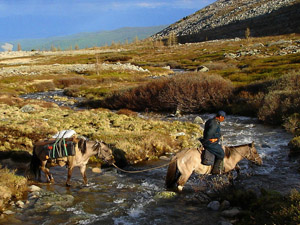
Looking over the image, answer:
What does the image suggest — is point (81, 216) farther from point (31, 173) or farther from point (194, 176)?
point (194, 176)

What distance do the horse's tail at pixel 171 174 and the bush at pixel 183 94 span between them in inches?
628

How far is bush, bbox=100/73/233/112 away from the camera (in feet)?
80.4

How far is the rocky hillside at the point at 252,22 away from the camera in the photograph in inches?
4985

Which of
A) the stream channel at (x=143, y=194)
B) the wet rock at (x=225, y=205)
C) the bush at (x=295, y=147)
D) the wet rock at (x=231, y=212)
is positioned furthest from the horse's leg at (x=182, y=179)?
the bush at (x=295, y=147)

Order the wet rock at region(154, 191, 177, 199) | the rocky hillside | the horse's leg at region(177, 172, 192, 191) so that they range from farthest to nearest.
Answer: the rocky hillside
the wet rock at region(154, 191, 177, 199)
the horse's leg at region(177, 172, 192, 191)

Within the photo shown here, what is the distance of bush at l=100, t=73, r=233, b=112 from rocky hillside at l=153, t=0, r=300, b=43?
10575 centimetres

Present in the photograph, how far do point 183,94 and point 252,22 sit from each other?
452 ft

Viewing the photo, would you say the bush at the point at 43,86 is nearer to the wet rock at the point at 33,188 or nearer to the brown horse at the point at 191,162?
the wet rock at the point at 33,188

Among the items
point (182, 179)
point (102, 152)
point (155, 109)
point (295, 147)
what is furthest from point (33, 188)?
point (155, 109)

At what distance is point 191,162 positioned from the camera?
846 cm

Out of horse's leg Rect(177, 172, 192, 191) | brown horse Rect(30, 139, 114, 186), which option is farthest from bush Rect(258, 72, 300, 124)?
brown horse Rect(30, 139, 114, 186)

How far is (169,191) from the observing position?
902cm

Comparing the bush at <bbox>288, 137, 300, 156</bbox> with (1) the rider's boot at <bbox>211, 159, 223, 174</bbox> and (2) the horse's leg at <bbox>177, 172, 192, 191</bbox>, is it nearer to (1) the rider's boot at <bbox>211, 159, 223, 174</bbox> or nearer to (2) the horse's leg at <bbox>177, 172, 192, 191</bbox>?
(1) the rider's boot at <bbox>211, 159, 223, 174</bbox>

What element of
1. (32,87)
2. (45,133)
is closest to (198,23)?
(32,87)
